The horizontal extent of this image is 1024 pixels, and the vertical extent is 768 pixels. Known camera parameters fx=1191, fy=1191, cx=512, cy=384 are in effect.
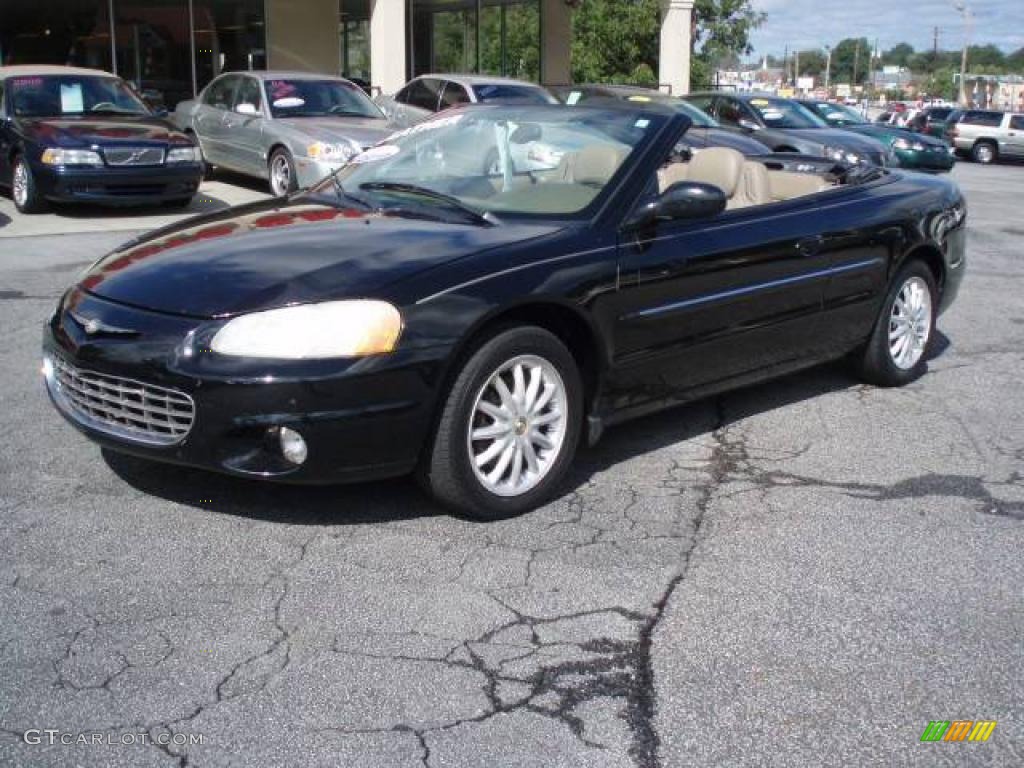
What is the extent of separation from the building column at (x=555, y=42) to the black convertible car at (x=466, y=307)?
2252 cm

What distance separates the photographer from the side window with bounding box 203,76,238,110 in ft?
50.2

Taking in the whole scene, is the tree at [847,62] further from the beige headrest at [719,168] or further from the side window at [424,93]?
the beige headrest at [719,168]

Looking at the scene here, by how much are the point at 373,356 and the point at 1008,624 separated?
84.5 inches

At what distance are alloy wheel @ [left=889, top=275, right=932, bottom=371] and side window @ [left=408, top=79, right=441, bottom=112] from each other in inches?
463

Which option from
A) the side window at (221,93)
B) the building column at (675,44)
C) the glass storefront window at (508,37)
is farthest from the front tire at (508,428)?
the glass storefront window at (508,37)

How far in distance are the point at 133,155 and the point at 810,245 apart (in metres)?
8.66

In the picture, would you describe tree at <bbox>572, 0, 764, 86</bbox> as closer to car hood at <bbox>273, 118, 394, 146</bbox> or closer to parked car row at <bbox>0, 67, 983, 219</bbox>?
parked car row at <bbox>0, 67, 983, 219</bbox>

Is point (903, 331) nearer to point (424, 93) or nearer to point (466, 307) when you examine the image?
point (466, 307)

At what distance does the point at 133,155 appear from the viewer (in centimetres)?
1217

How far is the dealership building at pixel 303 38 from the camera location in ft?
68.6

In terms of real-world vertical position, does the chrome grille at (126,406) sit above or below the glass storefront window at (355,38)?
below

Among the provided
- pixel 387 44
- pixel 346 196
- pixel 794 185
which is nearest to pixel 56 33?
pixel 387 44

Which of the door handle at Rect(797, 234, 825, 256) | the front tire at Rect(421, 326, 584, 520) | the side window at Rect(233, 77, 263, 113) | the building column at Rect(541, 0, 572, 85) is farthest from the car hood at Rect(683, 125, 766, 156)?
the building column at Rect(541, 0, 572, 85)

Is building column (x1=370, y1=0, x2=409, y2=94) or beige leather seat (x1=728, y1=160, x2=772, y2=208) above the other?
building column (x1=370, y1=0, x2=409, y2=94)
